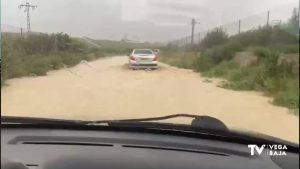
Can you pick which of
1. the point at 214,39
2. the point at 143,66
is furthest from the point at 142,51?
the point at 214,39

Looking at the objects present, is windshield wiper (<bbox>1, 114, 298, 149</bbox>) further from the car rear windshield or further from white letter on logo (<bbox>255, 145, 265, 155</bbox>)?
the car rear windshield

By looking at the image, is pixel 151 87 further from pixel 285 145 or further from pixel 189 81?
pixel 285 145

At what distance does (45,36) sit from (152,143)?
52.4 inches

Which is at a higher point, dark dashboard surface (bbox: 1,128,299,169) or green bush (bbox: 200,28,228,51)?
green bush (bbox: 200,28,228,51)

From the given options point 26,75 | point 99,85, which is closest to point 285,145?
point 99,85

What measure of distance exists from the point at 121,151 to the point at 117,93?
1.28 m

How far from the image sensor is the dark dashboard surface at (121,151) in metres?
2.66

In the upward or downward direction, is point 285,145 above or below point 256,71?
below

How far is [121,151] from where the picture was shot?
9.18 ft

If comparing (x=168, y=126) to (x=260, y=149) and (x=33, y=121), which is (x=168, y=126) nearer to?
(x=260, y=149)

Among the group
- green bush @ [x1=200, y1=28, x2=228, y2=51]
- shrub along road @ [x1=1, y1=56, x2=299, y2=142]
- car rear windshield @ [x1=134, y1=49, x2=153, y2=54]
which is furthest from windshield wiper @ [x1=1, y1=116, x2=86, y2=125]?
green bush @ [x1=200, y1=28, x2=228, y2=51]

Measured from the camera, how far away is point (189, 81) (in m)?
4.23

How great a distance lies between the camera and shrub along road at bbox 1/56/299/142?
3.69m

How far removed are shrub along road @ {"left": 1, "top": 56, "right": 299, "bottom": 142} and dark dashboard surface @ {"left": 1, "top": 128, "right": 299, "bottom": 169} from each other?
2.00ft
